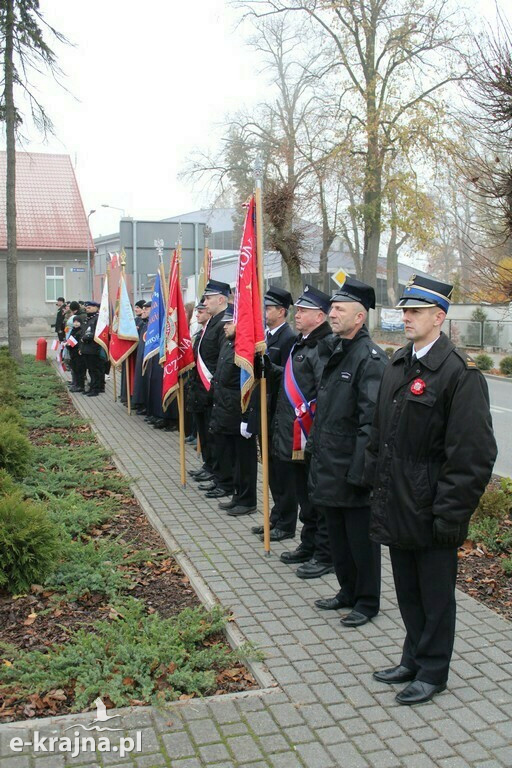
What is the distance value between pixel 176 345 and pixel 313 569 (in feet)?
12.6

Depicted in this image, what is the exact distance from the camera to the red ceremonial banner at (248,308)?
650cm

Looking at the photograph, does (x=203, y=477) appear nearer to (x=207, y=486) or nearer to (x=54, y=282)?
(x=207, y=486)

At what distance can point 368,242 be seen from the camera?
26859 millimetres

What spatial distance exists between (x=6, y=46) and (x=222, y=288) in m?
13.6

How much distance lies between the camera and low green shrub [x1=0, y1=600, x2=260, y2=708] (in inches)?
161

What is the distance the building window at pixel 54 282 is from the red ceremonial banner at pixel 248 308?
3694 centimetres

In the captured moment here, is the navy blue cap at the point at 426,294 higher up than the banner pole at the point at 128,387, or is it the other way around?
the navy blue cap at the point at 426,294

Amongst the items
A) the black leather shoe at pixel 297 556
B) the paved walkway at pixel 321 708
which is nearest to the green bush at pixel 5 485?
the paved walkway at pixel 321 708

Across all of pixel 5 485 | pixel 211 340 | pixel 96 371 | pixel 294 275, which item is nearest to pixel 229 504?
pixel 211 340

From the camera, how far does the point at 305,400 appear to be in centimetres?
604

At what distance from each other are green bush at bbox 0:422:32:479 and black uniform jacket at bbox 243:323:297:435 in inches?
103

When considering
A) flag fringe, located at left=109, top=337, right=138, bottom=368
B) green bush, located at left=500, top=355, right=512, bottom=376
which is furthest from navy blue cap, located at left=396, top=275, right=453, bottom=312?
green bush, located at left=500, top=355, right=512, bottom=376

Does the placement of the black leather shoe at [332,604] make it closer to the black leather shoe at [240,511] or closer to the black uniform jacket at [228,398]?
the black leather shoe at [240,511]

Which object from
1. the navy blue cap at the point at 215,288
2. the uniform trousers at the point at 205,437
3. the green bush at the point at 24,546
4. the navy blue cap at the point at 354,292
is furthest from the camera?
the uniform trousers at the point at 205,437
